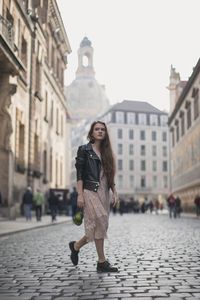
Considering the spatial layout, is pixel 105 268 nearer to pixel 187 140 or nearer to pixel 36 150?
pixel 36 150

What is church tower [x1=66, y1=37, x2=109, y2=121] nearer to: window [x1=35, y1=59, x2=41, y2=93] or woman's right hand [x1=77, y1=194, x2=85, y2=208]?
window [x1=35, y1=59, x2=41, y2=93]

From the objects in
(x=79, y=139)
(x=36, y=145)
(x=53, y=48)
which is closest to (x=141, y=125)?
(x=79, y=139)

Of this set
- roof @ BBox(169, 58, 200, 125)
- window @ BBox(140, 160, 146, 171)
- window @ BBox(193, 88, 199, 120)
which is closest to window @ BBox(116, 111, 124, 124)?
window @ BBox(140, 160, 146, 171)

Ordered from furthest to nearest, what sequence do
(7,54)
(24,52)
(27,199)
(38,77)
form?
(38,77) < (24,52) < (27,199) < (7,54)

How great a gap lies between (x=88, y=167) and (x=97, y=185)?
11.3 inches

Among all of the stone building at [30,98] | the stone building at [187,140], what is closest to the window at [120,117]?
the stone building at [187,140]

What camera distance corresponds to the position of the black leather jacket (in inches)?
259

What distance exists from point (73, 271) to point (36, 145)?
26980 mm

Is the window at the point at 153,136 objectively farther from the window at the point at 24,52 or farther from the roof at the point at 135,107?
the window at the point at 24,52

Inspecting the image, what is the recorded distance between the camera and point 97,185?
6555mm

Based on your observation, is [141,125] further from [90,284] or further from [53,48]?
[90,284]

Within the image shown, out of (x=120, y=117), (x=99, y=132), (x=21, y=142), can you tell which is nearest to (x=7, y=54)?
(x=21, y=142)

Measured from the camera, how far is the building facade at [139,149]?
313 ft

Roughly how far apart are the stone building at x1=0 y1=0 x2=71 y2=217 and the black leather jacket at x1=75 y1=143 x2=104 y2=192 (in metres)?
11.2
